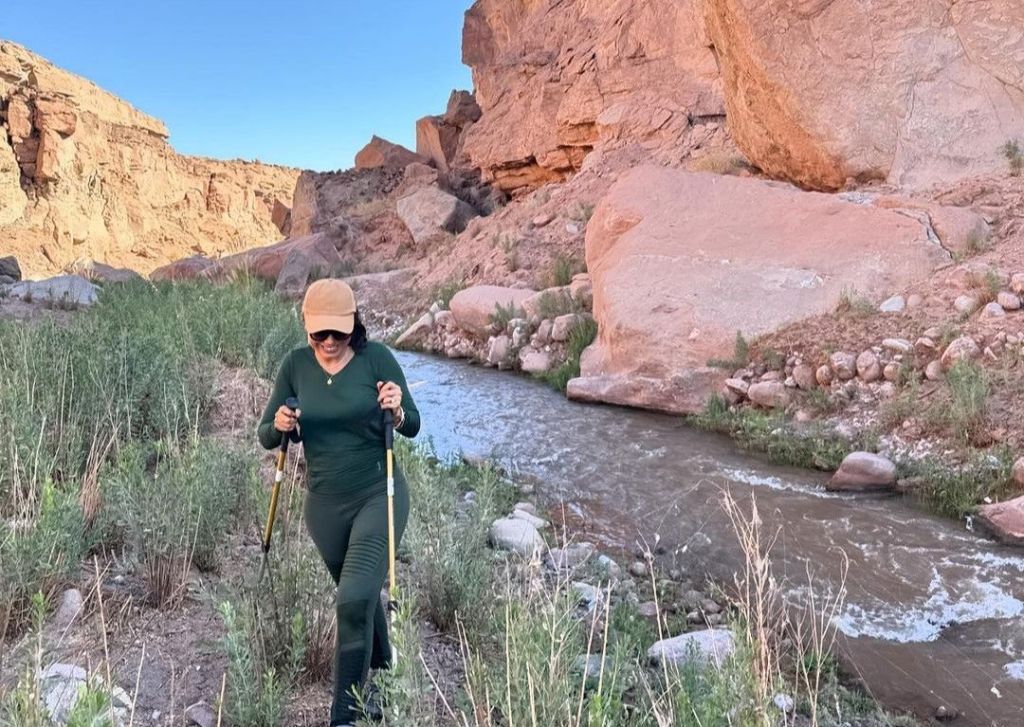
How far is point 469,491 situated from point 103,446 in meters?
2.35

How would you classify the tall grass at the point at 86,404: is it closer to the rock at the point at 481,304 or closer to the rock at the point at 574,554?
the rock at the point at 574,554

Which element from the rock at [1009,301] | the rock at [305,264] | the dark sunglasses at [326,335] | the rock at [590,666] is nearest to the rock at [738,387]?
the rock at [1009,301]

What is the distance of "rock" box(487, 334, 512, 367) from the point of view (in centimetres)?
1056

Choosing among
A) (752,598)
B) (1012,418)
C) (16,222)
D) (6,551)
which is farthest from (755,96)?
(16,222)

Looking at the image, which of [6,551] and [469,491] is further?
[469,491]

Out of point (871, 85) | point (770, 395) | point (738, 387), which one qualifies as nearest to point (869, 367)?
point (770, 395)

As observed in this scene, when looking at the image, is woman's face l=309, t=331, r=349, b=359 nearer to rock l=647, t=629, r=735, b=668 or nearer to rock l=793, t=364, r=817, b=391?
rock l=647, t=629, r=735, b=668

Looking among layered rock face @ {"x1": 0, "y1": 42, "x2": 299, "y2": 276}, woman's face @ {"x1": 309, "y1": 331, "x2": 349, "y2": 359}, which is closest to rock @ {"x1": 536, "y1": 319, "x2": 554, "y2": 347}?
woman's face @ {"x1": 309, "y1": 331, "x2": 349, "y2": 359}

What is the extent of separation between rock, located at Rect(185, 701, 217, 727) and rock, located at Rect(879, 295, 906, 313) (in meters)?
6.56

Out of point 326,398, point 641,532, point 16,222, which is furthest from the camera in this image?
point 16,222

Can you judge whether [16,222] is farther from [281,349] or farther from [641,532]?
[641,532]

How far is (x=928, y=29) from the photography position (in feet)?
30.9

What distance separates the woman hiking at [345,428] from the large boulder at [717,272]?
5.31 metres

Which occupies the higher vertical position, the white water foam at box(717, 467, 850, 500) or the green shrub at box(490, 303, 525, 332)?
the green shrub at box(490, 303, 525, 332)
